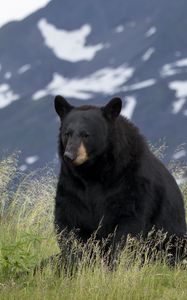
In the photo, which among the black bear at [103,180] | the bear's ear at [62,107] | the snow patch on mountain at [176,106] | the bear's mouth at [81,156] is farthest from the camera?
the snow patch on mountain at [176,106]

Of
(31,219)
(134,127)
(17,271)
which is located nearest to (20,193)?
(31,219)

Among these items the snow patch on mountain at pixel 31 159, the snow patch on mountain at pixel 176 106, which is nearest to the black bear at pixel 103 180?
the snow patch on mountain at pixel 31 159

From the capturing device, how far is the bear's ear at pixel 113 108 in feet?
23.1

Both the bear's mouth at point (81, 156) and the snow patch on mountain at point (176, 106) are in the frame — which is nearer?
the bear's mouth at point (81, 156)

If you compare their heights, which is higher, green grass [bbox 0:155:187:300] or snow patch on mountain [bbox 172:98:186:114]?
snow patch on mountain [bbox 172:98:186:114]

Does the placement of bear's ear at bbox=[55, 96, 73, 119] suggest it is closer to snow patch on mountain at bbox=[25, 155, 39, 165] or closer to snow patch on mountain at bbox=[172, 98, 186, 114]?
snow patch on mountain at bbox=[25, 155, 39, 165]

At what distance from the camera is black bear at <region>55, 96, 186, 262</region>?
6.98 m

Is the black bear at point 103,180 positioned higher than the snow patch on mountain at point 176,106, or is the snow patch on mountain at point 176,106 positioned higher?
the snow patch on mountain at point 176,106

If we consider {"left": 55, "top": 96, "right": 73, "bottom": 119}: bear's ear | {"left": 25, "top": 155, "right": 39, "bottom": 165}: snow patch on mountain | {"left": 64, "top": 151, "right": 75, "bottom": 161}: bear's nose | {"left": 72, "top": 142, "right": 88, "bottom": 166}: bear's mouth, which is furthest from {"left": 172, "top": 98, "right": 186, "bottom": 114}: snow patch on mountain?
{"left": 64, "top": 151, "right": 75, "bottom": 161}: bear's nose

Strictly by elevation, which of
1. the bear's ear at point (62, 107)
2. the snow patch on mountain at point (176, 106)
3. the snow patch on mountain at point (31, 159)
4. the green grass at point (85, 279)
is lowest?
the green grass at point (85, 279)

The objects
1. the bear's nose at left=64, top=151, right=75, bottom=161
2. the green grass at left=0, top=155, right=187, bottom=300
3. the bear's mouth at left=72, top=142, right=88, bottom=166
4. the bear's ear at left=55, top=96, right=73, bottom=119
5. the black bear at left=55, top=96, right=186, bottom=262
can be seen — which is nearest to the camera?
the green grass at left=0, top=155, right=187, bottom=300

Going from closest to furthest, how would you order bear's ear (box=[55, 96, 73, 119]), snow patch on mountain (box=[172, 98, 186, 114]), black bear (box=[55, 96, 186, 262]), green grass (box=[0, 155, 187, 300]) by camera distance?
green grass (box=[0, 155, 187, 300]) < black bear (box=[55, 96, 186, 262]) < bear's ear (box=[55, 96, 73, 119]) < snow patch on mountain (box=[172, 98, 186, 114])

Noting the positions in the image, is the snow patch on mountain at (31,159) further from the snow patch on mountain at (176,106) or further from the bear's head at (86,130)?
the bear's head at (86,130)

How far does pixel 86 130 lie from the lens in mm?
6969
